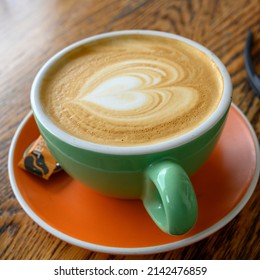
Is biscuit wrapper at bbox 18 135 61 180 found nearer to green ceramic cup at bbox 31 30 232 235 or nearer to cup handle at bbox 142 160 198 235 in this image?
green ceramic cup at bbox 31 30 232 235

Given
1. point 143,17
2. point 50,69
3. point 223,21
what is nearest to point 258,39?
point 223,21

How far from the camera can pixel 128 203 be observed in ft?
2.00

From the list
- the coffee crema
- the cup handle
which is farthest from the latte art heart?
the cup handle

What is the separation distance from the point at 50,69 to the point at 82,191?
203 millimetres

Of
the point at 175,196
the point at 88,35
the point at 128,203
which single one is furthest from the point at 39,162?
the point at 88,35

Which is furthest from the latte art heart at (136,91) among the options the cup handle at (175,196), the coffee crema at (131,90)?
the cup handle at (175,196)

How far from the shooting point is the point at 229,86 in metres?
0.58

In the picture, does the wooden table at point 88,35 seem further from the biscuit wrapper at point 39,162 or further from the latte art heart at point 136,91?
the latte art heart at point 136,91

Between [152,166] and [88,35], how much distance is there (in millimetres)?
545

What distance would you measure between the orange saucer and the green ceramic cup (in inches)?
1.4

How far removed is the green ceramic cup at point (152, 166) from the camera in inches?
18.5

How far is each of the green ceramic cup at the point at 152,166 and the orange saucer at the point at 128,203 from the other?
0.12 feet

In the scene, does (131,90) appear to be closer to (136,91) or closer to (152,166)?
(136,91)

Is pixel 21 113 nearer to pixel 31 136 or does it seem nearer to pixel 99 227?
pixel 31 136
